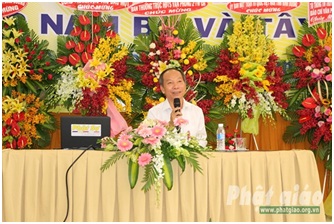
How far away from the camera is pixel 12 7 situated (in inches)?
208

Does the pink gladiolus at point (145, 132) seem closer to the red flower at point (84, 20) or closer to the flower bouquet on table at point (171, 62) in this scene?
the flower bouquet on table at point (171, 62)

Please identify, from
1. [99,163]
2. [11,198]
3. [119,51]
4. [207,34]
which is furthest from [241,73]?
[11,198]

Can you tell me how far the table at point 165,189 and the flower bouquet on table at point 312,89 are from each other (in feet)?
6.30

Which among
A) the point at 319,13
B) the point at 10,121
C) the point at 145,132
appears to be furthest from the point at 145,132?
the point at 319,13

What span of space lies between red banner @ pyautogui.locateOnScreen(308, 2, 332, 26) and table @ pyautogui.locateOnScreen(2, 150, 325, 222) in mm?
2294

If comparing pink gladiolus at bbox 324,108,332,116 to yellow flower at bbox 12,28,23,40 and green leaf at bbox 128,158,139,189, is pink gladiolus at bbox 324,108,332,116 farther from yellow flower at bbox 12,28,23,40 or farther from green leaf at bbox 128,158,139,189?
yellow flower at bbox 12,28,23,40

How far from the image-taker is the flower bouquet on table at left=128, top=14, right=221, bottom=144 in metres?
5.14

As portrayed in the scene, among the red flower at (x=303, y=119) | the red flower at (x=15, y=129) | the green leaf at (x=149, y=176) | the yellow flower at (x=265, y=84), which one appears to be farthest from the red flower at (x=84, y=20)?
the green leaf at (x=149, y=176)

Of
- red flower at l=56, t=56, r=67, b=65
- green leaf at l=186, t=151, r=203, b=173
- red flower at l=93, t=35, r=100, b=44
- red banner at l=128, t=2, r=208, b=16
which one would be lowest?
green leaf at l=186, t=151, r=203, b=173

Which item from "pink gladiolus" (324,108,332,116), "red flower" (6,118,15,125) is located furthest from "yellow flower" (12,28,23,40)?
"pink gladiolus" (324,108,332,116)

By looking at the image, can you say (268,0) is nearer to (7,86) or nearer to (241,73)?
(241,73)

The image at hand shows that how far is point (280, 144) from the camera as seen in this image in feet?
18.0

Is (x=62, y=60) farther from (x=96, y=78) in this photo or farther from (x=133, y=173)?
(x=133, y=173)

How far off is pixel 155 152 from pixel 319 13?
2.90m
